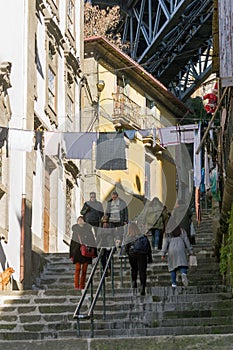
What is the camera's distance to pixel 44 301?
15.5 metres

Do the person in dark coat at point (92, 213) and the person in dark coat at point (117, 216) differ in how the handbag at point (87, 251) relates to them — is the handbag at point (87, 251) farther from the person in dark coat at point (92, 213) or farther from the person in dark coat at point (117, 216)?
the person in dark coat at point (92, 213)

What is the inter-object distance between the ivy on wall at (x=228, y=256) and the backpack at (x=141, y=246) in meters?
1.44

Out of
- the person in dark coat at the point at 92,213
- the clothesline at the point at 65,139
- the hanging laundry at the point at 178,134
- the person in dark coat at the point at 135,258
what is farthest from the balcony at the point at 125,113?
the person in dark coat at the point at 135,258

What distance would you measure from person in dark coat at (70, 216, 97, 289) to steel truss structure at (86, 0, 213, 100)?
2364 centimetres

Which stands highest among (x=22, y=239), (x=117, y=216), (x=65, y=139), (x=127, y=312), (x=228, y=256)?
(x=65, y=139)

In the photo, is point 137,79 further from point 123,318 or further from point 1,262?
point 123,318

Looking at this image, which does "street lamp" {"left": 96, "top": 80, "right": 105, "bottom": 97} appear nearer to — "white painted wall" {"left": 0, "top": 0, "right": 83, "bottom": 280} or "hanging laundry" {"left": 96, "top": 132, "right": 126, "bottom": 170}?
"white painted wall" {"left": 0, "top": 0, "right": 83, "bottom": 280}

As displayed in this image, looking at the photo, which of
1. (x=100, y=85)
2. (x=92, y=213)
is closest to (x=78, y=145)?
(x=92, y=213)

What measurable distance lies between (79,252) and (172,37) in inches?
1068

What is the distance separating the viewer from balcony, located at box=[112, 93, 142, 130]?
112 feet

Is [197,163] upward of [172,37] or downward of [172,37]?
downward

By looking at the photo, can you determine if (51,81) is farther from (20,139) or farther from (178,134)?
(20,139)

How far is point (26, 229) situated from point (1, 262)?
163 cm

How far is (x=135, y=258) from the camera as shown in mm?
15867
